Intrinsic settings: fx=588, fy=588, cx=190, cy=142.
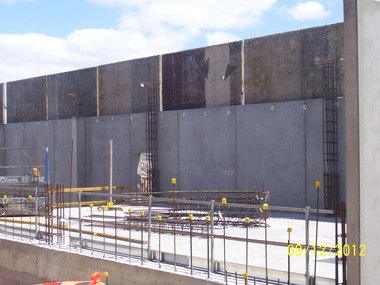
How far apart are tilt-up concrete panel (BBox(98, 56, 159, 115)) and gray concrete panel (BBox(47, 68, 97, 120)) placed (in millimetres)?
820

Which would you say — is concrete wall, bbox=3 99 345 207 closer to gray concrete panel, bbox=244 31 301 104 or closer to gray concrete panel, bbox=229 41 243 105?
gray concrete panel, bbox=244 31 301 104

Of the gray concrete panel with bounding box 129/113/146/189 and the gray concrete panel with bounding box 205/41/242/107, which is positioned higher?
the gray concrete panel with bounding box 205/41/242/107

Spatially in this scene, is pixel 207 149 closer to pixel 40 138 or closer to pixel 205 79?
pixel 205 79

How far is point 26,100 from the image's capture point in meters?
36.1

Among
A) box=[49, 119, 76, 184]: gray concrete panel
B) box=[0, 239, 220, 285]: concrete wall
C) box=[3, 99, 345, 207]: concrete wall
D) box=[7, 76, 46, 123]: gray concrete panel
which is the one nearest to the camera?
box=[0, 239, 220, 285]: concrete wall

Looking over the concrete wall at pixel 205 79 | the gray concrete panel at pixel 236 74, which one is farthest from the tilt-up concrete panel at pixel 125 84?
the gray concrete panel at pixel 236 74

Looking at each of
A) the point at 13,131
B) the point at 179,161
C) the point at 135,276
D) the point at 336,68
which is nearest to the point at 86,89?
the point at 13,131

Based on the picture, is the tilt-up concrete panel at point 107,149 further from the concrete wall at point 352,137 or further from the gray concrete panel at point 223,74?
the concrete wall at point 352,137

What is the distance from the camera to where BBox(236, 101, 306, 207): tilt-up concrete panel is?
21.7m

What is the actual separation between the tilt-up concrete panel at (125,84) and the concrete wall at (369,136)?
67.4ft

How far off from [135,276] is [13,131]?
87.2ft

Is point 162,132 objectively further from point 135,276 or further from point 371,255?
point 371,255

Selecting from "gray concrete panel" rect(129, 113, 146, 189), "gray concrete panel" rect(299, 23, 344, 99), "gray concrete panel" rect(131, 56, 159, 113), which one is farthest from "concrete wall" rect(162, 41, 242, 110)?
"gray concrete panel" rect(299, 23, 344, 99)

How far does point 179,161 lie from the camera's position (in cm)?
2600
